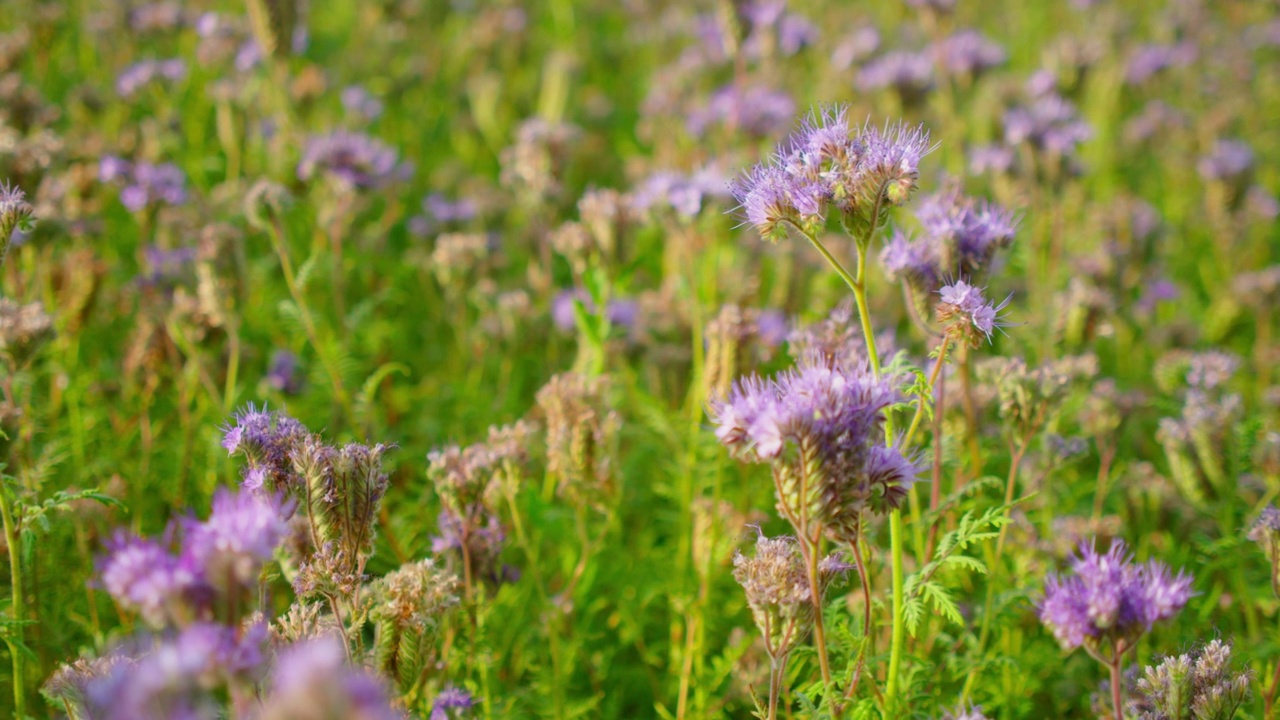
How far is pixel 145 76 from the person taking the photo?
524 cm

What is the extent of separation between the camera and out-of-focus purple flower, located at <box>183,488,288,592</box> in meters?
1.70

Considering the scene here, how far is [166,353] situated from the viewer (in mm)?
4238

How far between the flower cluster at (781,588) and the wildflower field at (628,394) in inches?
0.4

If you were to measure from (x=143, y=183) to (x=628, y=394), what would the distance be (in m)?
2.51

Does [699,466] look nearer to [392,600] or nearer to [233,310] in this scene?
[392,600]

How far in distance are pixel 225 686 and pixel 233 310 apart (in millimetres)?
2337

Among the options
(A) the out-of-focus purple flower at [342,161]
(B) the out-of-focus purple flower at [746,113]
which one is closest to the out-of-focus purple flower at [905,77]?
(B) the out-of-focus purple flower at [746,113]

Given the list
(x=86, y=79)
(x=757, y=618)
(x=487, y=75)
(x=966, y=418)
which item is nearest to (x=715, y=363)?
(x=966, y=418)

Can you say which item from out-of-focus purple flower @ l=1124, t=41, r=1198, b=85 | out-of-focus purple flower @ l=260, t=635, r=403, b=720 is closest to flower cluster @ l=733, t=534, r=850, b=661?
out-of-focus purple flower @ l=260, t=635, r=403, b=720

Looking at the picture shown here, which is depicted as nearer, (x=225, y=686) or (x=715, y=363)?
(x=225, y=686)

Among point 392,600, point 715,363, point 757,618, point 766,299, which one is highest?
point 766,299

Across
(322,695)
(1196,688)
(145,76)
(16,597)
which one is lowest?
(322,695)

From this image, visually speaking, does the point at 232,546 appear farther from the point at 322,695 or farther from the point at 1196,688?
the point at 1196,688

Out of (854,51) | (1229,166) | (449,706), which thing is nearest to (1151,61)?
(1229,166)
